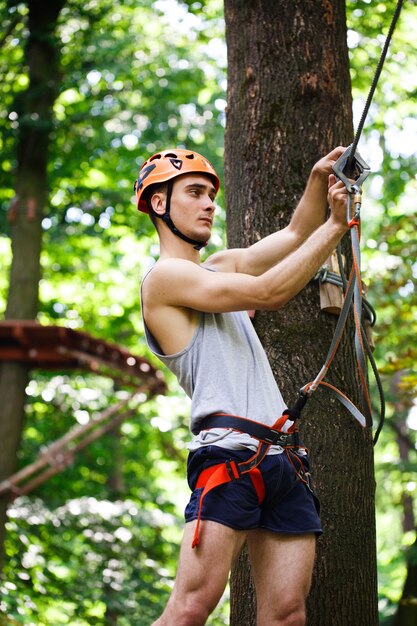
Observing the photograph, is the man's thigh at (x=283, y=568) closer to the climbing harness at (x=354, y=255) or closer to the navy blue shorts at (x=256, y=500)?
the navy blue shorts at (x=256, y=500)

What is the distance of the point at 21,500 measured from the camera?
34.8 feet

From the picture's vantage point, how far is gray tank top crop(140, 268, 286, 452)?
276 cm

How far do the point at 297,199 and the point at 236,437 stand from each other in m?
1.43

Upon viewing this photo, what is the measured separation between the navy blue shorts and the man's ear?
37.6 inches

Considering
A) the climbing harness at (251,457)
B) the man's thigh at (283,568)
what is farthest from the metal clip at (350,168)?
the man's thigh at (283,568)

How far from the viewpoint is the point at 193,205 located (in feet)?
10.3

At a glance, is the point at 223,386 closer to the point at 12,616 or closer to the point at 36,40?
the point at 12,616

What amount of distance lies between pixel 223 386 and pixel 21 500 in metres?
8.47

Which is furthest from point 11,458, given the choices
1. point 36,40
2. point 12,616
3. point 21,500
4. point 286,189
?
point 286,189

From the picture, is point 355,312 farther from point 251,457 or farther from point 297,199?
point 297,199

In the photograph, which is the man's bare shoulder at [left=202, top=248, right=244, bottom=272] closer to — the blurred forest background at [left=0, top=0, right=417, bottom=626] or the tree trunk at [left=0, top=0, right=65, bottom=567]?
the blurred forest background at [left=0, top=0, right=417, bottom=626]

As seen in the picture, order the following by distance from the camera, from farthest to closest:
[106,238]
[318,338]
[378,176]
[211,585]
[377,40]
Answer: [106,238]
[378,176]
[377,40]
[318,338]
[211,585]

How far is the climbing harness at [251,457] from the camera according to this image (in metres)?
2.67

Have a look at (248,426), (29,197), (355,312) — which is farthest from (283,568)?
(29,197)
